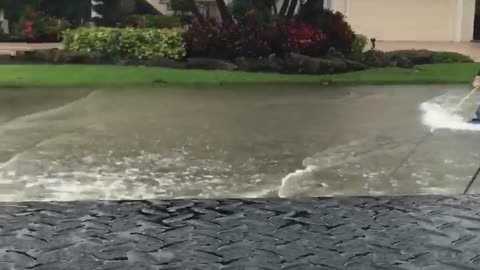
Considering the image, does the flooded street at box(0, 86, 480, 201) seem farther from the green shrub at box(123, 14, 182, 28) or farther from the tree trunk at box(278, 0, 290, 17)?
the green shrub at box(123, 14, 182, 28)

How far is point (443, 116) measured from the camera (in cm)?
1166

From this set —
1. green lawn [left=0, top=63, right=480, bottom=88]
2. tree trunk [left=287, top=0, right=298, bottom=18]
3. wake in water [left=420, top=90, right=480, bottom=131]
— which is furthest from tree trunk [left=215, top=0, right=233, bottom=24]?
wake in water [left=420, top=90, right=480, bottom=131]

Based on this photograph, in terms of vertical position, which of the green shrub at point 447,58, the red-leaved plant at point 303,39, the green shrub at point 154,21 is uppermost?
the green shrub at point 154,21

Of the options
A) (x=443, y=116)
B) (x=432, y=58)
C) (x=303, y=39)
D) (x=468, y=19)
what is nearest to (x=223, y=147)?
(x=443, y=116)

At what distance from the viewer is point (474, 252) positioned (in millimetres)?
3891

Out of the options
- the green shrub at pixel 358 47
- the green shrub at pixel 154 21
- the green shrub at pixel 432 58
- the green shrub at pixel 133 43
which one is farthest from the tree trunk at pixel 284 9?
the green shrub at pixel 154 21

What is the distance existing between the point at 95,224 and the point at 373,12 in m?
28.4

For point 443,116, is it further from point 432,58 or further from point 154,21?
point 154,21

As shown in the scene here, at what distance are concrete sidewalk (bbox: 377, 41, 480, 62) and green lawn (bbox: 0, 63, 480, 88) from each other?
25.9 feet

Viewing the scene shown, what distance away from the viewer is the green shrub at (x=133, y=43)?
805 inches

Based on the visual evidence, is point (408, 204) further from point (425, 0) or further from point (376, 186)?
point (425, 0)

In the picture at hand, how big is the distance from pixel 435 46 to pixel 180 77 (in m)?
14.4

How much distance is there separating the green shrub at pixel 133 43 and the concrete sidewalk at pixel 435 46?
30.7ft

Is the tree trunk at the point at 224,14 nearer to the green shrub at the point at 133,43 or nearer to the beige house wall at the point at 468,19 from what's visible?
A: the green shrub at the point at 133,43
